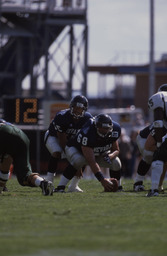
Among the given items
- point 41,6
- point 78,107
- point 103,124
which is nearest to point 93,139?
point 103,124

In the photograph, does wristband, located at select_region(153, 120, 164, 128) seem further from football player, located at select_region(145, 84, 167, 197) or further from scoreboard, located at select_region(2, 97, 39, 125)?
scoreboard, located at select_region(2, 97, 39, 125)

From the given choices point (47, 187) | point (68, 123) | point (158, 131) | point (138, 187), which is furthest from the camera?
point (138, 187)

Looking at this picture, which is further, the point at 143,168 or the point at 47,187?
the point at 143,168

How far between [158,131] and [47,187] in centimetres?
184

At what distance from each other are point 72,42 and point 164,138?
1962cm

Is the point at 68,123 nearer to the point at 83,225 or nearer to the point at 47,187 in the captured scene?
the point at 47,187

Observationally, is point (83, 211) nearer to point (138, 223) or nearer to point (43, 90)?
point (138, 223)

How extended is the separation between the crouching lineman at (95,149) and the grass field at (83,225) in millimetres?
693

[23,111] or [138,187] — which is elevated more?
[23,111]

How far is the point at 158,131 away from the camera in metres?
11.2

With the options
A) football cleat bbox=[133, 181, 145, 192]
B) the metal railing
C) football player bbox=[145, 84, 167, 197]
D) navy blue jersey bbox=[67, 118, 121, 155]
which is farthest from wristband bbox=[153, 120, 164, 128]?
the metal railing

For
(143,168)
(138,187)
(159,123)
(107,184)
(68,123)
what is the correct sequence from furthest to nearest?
(143,168) < (138,187) < (68,123) < (107,184) < (159,123)

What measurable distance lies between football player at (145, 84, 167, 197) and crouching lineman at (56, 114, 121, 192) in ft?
2.12

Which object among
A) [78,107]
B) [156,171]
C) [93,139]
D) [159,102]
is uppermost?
[159,102]
